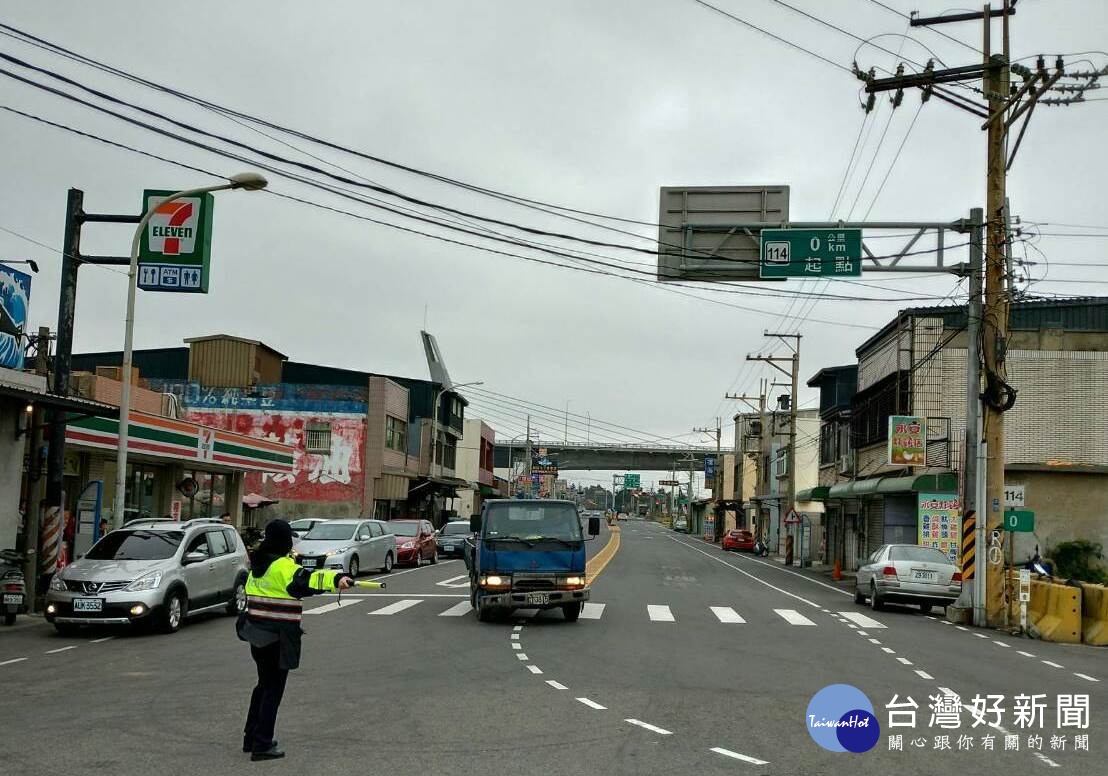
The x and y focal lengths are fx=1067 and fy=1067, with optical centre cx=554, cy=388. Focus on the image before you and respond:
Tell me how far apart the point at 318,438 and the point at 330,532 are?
75.9ft

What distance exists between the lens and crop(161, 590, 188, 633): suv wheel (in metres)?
15.9

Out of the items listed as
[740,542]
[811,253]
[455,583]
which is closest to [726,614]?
[811,253]

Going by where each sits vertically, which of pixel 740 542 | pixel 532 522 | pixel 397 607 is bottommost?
pixel 740 542

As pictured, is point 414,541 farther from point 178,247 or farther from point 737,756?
point 737,756

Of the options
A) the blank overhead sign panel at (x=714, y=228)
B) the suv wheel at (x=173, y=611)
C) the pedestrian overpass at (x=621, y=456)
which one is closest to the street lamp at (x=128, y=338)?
the suv wheel at (x=173, y=611)

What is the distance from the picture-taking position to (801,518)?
5012 cm

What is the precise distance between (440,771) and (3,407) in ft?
49.5

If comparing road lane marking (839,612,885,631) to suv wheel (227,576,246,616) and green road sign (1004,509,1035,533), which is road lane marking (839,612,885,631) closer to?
green road sign (1004,509,1035,533)

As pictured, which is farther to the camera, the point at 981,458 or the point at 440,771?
the point at 981,458

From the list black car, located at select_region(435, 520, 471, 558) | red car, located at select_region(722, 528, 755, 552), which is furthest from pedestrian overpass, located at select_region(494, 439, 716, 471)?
black car, located at select_region(435, 520, 471, 558)

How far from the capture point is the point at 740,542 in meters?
70.2

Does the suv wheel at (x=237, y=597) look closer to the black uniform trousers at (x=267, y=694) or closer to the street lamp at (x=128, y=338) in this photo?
the street lamp at (x=128, y=338)

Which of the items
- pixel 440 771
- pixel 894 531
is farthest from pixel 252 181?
pixel 894 531

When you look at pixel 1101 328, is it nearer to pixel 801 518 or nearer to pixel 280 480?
pixel 801 518
